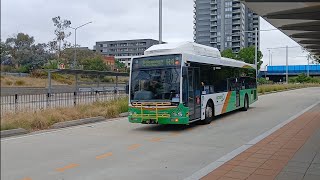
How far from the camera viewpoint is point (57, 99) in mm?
19750

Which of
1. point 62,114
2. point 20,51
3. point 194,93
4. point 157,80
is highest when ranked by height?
point 20,51

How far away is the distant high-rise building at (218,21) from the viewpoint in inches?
1752

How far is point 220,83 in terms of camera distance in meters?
17.7

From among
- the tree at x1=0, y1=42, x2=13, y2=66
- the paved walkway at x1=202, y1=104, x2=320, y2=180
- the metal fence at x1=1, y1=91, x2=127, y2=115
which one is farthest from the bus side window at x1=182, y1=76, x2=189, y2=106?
the tree at x1=0, y1=42, x2=13, y2=66

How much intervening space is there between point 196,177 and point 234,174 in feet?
2.25

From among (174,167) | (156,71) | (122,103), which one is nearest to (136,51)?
(122,103)

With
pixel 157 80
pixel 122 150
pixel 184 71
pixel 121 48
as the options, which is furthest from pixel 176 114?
pixel 121 48

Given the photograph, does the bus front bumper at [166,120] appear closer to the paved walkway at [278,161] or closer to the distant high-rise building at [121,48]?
the paved walkway at [278,161]

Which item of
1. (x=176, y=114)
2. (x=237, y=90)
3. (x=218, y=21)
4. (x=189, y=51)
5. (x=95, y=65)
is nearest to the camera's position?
(x=176, y=114)

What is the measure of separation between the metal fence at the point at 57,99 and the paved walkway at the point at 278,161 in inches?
393

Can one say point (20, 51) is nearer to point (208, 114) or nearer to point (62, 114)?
point (208, 114)

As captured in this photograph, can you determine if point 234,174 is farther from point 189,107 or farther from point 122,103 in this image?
point 122,103

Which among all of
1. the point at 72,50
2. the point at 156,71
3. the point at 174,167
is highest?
the point at 72,50

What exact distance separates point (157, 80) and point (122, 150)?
4399 millimetres
